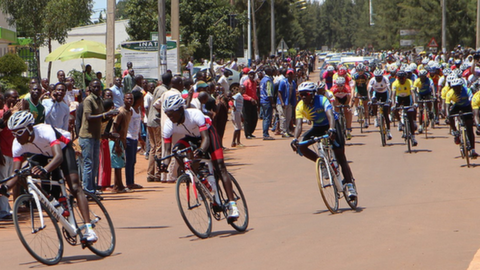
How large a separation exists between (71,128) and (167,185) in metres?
2.13

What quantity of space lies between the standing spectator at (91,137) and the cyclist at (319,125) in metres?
3.05

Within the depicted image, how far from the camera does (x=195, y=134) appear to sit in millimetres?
9016

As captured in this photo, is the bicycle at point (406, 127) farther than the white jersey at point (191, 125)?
Yes

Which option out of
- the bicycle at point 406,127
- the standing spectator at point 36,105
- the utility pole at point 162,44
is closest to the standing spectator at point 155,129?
the standing spectator at point 36,105

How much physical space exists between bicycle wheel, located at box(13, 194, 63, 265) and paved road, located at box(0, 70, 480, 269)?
0.19 metres

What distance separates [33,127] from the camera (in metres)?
7.84

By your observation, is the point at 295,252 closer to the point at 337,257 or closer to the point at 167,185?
the point at 337,257

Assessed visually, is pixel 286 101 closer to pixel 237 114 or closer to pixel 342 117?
pixel 237 114

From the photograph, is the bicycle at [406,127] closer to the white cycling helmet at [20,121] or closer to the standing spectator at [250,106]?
the standing spectator at [250,106]

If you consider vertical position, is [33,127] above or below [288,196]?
above

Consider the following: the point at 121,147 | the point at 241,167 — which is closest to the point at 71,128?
the point at 121,147

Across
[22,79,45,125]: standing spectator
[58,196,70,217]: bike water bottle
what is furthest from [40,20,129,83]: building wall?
[58,196,70,217]: bike water bottle

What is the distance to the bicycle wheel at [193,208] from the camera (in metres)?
8.60

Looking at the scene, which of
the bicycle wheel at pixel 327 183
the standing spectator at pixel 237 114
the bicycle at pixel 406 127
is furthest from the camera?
the standing spectator at pixel 237 114
